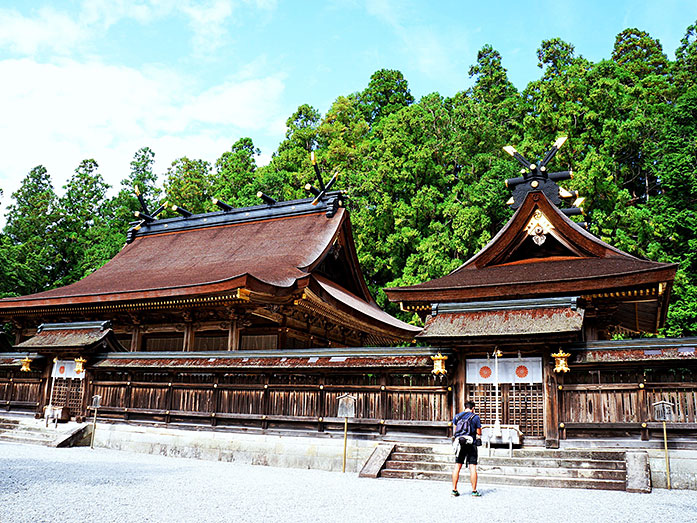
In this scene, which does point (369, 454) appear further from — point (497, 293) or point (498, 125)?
point (498, 125)

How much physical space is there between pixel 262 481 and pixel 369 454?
9.06ft

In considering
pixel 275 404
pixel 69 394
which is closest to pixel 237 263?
pixel 69 394

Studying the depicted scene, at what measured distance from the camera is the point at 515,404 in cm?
1153

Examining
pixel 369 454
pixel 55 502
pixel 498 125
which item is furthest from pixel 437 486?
pixel 498 125

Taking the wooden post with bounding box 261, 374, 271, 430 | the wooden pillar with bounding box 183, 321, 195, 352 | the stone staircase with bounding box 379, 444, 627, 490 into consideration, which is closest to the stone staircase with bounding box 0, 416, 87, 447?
the wooden pillar with bounding box 183, 321, 195, 352

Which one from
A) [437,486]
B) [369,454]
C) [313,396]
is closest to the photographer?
[437,486]

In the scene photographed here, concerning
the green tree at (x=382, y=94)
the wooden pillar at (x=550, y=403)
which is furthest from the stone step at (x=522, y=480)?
the green tree at (x=382, y=94)

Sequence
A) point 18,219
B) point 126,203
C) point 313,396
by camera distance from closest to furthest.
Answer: point 313,396, point 18,219, point 126,203

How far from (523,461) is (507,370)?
184 cm

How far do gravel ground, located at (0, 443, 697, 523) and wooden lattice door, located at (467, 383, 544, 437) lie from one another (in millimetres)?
1997

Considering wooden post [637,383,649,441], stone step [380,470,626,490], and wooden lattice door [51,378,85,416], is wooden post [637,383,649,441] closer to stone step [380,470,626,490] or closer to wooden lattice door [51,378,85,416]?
stone step [380,470,626,490]

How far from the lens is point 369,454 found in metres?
11.7

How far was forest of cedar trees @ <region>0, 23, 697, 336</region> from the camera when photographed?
24.8 m

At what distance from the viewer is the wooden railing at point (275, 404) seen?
12.0 m
